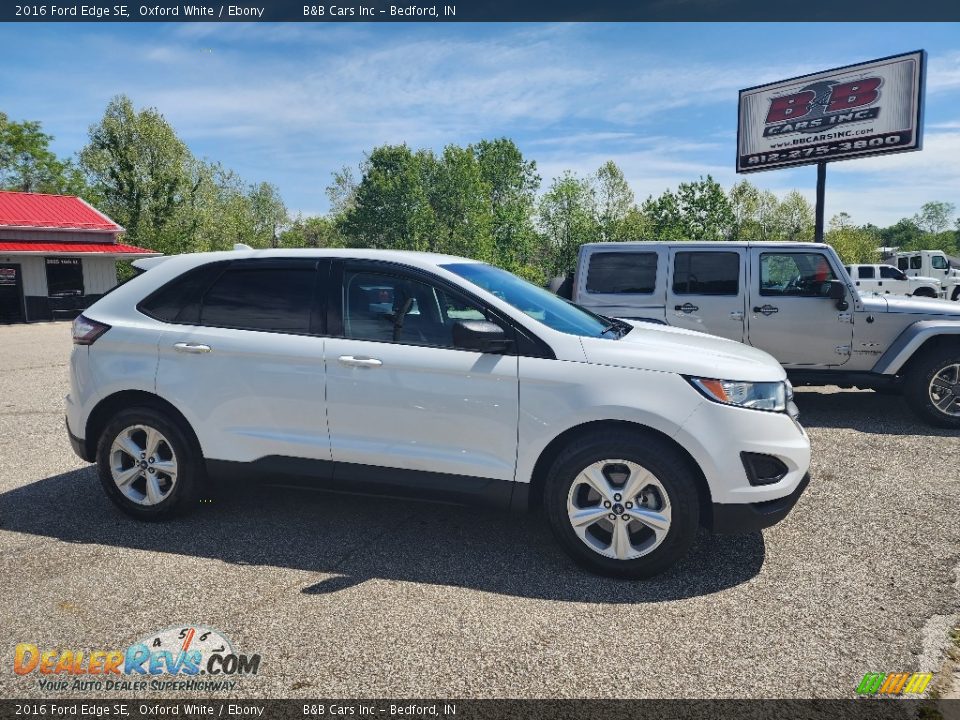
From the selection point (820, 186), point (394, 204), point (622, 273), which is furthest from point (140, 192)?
point (622, 273)

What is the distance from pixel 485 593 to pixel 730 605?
1.22 metres

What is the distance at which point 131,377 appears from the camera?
4289mm

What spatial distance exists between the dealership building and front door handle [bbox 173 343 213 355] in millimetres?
25691

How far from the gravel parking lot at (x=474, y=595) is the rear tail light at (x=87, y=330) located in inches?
47.3

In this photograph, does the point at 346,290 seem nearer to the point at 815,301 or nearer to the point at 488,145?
Answer: the point at 815,301

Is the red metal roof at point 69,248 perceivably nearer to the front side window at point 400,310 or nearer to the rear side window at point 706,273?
the rear side window at point 706,273

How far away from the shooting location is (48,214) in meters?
28.2

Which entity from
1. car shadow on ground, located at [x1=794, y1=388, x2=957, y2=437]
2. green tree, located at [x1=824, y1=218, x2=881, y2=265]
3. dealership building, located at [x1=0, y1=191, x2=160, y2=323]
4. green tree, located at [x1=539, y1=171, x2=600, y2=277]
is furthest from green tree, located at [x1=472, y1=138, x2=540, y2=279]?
car shadow on ground, located at [x1=794, y1=388, x2=957, y2=437]

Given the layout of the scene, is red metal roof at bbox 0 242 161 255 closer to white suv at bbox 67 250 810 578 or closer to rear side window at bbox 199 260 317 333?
white suv at bbox 67 250 810 578

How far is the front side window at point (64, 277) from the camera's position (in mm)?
27266

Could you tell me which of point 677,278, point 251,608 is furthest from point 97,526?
point 677,278

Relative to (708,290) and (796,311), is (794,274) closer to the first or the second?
A: (796,311)

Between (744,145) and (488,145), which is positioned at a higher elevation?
(488,145)

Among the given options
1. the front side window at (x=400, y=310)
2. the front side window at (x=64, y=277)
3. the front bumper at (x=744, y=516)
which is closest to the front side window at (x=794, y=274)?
the front bumper at (x=744, y=516)
